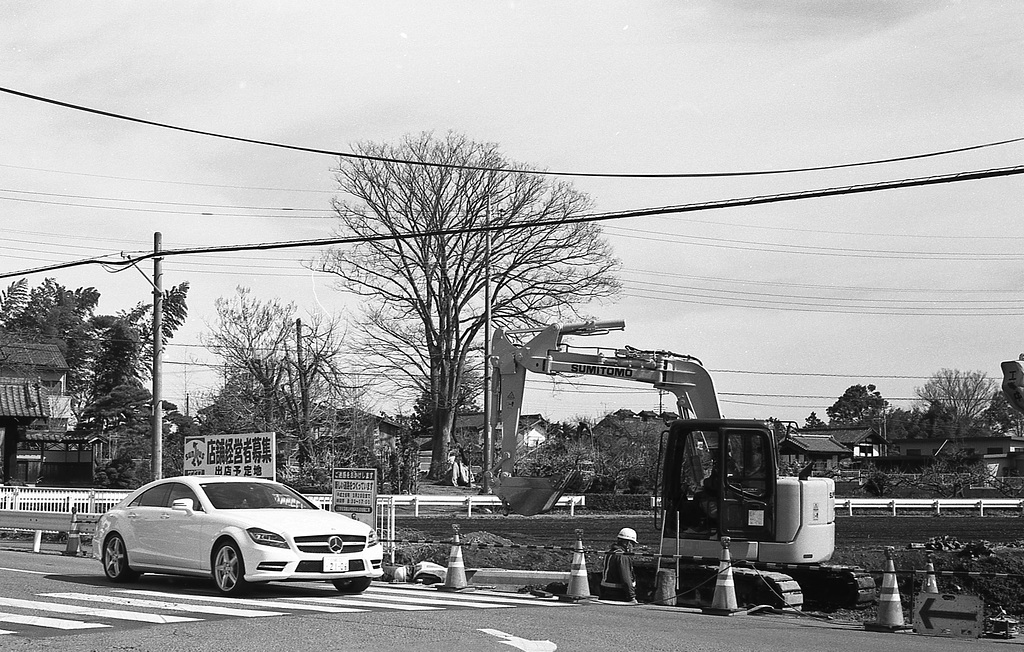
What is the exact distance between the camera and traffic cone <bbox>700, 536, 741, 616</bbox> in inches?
552

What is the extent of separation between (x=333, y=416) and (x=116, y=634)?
39.1 m

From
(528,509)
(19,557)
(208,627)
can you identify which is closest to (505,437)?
(528,509)

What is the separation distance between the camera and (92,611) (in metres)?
12.3

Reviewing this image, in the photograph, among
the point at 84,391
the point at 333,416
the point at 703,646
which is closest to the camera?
the point at 703,646

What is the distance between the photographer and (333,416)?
49500 mm

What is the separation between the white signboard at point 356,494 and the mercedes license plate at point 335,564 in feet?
14.2

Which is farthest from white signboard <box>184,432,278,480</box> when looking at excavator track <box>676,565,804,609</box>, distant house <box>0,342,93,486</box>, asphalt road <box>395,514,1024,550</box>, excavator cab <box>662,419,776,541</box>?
distant house <box>0,342,93,486</box>

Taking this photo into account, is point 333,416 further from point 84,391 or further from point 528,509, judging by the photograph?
point 84,391

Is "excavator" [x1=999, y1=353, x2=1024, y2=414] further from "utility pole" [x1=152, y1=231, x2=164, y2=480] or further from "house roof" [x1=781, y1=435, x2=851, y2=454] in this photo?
"house roof" [x1=781, y1=435, x2=851, y2=454]

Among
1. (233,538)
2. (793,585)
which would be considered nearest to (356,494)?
(233,538)

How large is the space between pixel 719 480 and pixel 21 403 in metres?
27.4

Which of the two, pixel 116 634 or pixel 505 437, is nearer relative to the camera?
pixel 116 634

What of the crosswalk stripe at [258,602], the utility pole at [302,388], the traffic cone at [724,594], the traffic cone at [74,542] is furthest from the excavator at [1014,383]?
the utility pole at [302,388]

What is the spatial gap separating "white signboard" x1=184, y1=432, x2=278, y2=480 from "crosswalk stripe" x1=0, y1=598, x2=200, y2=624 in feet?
27.5
